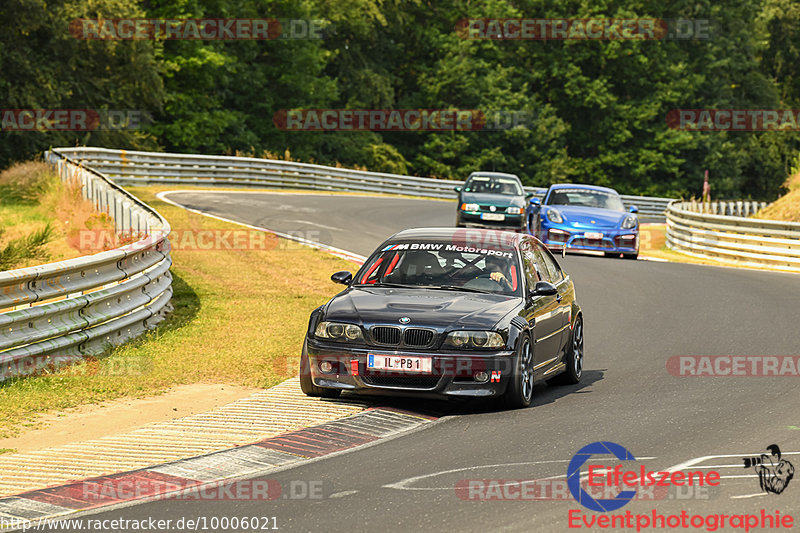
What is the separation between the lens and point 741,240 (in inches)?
1017

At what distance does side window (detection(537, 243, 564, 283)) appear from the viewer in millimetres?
11290

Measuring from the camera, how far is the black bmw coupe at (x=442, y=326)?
9047mm

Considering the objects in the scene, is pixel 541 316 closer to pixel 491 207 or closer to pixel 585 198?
pixel 585 198

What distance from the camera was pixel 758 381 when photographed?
10.7 m

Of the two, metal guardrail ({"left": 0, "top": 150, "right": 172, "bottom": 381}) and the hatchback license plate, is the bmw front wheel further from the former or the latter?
metal guardrail ({"left": 0, "top": 150, "right": 172, "bottom": 381})

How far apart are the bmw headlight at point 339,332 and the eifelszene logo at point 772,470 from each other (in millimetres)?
3247

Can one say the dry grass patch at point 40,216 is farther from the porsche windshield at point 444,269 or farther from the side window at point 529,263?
the side window at point 529,263

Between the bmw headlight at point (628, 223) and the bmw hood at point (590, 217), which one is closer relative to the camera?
the bmw hood at point (590, 217)

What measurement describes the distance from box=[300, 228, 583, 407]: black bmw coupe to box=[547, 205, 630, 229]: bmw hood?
499 inches

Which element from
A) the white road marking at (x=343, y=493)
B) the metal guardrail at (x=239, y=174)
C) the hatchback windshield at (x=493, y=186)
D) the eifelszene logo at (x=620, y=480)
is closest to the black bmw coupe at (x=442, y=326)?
the eifelszene logo at (x=620, y=480)

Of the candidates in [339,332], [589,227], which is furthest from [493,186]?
[339,332]

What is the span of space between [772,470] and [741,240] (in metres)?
19.7

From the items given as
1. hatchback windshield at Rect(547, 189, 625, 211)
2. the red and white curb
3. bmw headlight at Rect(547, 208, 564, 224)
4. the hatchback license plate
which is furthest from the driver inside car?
hatchback windshield at Rect(547, 189, 625, 211)

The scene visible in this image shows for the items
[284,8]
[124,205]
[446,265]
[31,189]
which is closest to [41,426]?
[446,265]
